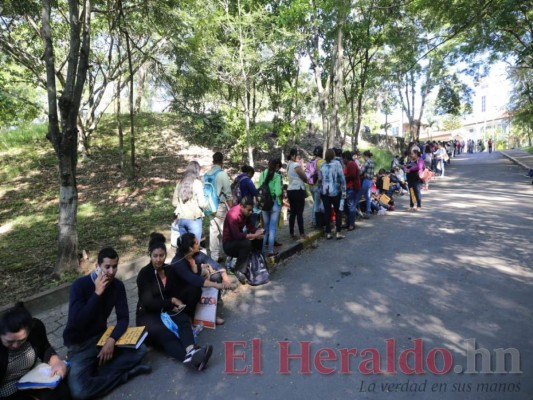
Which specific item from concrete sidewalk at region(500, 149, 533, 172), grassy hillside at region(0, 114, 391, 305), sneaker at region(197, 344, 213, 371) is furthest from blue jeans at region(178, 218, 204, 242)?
concrete sidewalk at region(500, 149, 533, 172)

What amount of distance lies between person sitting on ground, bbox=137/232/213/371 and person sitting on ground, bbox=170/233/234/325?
0.08 meters

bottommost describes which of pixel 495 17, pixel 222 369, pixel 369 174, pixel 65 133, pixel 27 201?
pixel 222 369

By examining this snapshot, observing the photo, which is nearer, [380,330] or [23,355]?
[23,355]

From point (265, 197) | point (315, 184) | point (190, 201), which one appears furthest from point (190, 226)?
point (315, 184)

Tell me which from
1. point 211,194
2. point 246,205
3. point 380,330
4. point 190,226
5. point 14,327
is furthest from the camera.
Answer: point 211,194

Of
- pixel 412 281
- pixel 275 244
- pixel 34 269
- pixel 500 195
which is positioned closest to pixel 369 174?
pixel 275 244

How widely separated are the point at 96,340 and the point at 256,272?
2.43m

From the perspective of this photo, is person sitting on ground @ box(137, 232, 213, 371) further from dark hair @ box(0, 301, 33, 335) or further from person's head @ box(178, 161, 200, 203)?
person's head @ box(178, 161, 200, 203)

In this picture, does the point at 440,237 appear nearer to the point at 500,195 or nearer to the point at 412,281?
the point at 412,281

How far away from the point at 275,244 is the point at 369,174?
349 cm

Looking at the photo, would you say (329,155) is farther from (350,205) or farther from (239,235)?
(239,235)

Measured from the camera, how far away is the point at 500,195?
10.8 metres

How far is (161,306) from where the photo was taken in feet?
12.3

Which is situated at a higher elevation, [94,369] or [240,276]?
[240,276]
